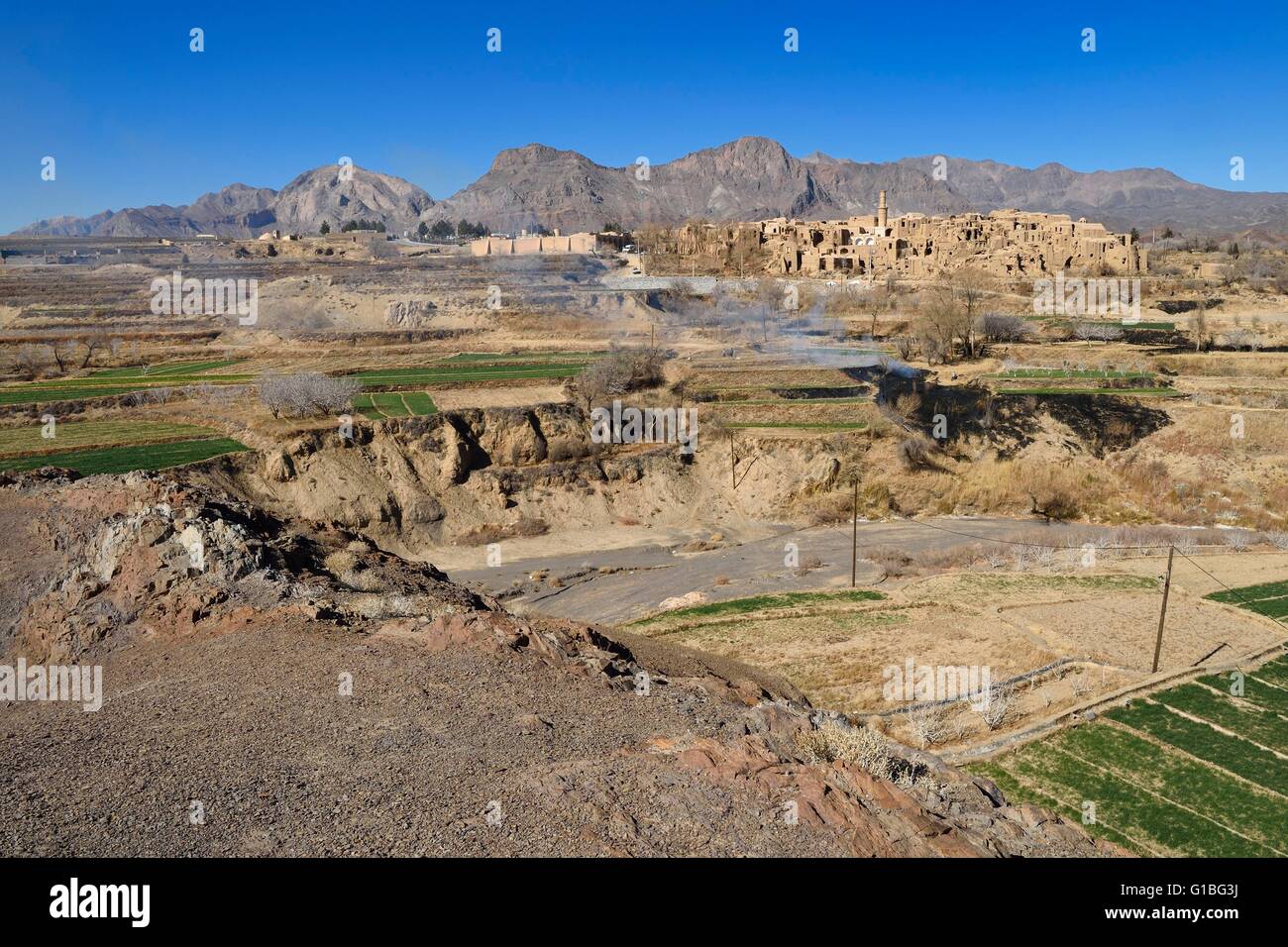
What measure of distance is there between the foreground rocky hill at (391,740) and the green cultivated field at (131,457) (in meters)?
13.2

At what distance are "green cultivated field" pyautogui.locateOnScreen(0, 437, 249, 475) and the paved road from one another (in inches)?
432

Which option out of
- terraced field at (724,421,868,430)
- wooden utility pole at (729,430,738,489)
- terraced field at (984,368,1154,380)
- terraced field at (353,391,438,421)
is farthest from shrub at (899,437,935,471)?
terraced field at (353,391,438,421)

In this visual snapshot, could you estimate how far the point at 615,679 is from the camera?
1441cm

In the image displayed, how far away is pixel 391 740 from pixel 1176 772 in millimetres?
15154

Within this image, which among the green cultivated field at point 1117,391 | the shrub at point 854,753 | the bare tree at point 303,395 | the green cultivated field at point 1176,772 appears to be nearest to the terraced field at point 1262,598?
the green cultivated field at point 1176,772

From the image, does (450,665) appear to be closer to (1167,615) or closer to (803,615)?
(803,615)

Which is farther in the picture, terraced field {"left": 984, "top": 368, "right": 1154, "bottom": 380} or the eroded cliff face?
terraced field {"left": 984, "top": 368, "right": 1154, "bottom": 380}

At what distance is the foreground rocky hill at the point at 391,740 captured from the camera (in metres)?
9.59

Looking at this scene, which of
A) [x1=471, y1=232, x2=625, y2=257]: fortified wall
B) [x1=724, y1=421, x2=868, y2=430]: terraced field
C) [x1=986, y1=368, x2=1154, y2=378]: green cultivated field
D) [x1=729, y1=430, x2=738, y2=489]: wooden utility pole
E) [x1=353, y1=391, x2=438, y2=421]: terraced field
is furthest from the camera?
[x1=471, y1=232, x2=625, y2=257]: fortified wall

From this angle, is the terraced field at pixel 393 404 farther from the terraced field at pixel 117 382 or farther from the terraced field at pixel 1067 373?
the terraced field at pixel 1067 373

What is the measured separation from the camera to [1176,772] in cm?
1744

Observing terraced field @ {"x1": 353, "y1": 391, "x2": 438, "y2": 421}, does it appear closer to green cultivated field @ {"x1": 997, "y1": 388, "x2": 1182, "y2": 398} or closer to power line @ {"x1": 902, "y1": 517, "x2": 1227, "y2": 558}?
power line @ {"x1": 902, "y1": 517, "x2": 1227, "y2": 558}

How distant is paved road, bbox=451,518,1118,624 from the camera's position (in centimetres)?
2938
